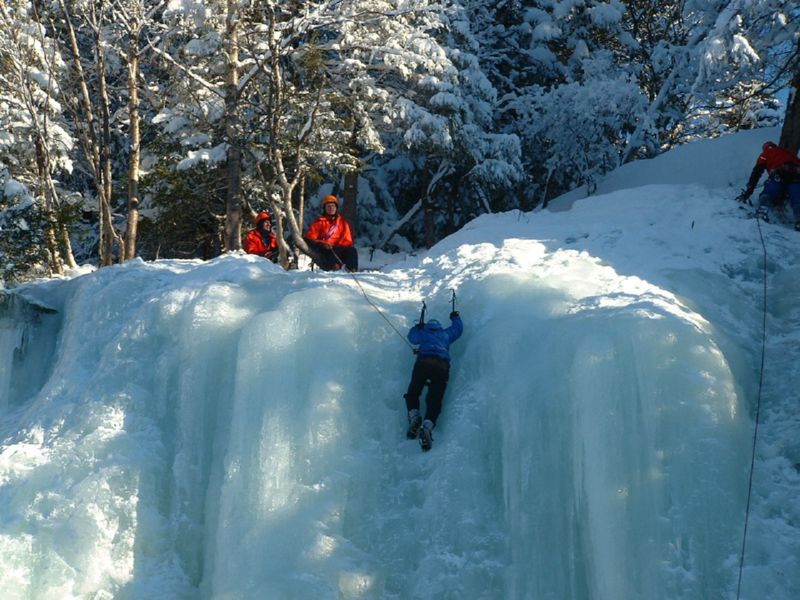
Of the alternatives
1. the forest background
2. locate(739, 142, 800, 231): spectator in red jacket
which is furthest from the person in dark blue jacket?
locate(739, 142, 800, 231): spectator in red jacket

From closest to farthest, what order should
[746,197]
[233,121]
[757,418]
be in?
[757,418] < [746,197] < [233,121]

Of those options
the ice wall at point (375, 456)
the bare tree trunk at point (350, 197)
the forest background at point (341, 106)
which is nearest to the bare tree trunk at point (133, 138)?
the forest background at point (341, 106)

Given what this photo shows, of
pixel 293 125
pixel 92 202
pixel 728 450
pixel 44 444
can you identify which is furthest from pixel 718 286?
pixel 92 202

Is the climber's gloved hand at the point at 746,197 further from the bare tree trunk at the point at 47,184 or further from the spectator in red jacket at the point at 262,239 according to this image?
the bare tree trunk at the point at 47,184

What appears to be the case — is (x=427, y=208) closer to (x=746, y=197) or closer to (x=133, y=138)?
(x=133, y=138)

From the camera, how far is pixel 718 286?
739 centimetres

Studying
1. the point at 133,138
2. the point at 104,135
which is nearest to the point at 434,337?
the point at 133,138

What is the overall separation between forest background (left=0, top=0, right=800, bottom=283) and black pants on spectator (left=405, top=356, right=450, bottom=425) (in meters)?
3.68

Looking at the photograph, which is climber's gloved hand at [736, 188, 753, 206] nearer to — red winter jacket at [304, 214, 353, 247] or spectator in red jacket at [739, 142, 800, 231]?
spectator in red jacket at [739, 142, 800, 231]

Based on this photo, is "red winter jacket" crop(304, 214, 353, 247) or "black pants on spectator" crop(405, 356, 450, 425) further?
"red winter jacket" crop(304, 214, 353, 247)

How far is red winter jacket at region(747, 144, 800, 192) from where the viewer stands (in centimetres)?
856

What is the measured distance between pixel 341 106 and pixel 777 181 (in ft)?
21.7

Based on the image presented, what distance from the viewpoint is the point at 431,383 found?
651 cm

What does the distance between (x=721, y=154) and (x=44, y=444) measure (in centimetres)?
827
